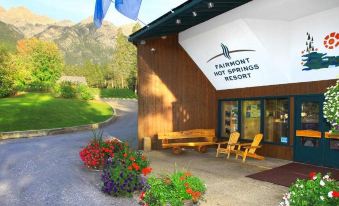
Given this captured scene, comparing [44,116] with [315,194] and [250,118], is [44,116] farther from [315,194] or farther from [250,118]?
[315,194]

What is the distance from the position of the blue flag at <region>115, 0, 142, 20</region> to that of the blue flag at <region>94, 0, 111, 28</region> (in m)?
0.68

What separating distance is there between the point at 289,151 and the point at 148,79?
6.93m

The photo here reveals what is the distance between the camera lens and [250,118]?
13.4 metres

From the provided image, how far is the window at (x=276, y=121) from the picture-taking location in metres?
11.9

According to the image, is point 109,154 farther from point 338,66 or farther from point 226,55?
point 338,66

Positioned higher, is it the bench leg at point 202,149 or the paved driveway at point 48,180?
the bench leg at point 202,149

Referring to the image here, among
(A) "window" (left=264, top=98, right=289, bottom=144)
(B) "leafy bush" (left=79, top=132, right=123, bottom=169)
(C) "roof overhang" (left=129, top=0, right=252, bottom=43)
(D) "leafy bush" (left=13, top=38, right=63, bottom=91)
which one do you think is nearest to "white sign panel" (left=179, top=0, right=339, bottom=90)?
(C) "roof overhang" (left=129, top=0, right=252, bottom=43)

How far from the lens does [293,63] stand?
36.5 ft

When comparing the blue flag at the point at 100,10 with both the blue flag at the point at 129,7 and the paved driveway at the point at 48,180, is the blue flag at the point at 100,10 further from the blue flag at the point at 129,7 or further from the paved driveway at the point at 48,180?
the paved driveway at the point at 48,180

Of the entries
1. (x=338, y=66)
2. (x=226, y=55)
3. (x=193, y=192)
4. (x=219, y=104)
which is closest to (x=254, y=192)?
(x=193, y=192)

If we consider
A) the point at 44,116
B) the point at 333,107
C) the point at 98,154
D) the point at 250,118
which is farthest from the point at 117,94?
the point at 333,107

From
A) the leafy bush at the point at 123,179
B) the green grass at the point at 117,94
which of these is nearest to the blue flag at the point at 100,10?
the leafy bush at the point at 123,179

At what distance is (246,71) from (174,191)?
26.4 ft

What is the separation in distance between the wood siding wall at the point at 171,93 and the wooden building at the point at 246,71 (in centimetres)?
5
